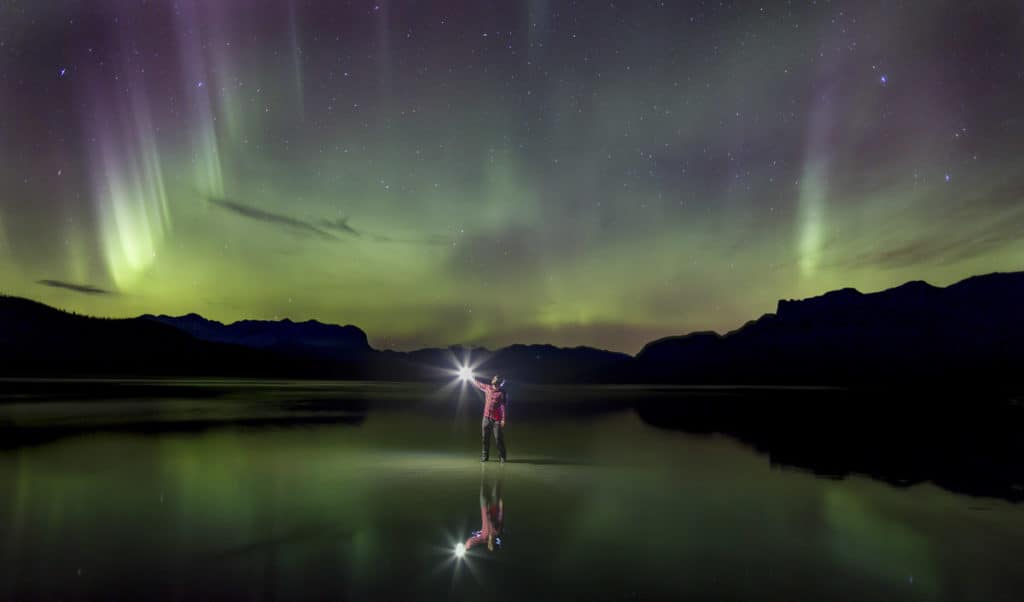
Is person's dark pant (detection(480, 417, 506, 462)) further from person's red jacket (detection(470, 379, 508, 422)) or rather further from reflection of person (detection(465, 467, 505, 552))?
reflection of person (detection(465, 467, 505, 552))

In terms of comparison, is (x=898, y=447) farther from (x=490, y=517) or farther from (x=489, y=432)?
(x=490, y=517)

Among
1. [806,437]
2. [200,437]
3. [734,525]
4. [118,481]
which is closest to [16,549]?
[118,481]

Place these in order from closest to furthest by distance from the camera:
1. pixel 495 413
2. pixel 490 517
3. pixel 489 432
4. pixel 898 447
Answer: pixel 490 517 < pixel 489 432 < pixel 495 413 < pixel 898 447

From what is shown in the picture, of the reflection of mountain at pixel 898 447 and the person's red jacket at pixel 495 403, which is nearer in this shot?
the reflection of mountain at pixel 898 447

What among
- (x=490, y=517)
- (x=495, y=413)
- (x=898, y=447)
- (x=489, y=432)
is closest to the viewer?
(x=490, y=517)

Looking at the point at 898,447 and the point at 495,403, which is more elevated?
the point at 495,403

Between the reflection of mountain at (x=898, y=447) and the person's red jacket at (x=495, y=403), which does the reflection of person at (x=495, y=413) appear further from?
the reflection of mountain at (x=898, y=447)

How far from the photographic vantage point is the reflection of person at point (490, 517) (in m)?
8.36

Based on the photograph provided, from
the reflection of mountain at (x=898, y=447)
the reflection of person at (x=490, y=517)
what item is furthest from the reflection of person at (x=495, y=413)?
the reflection of mountain at (x=898, y=447)

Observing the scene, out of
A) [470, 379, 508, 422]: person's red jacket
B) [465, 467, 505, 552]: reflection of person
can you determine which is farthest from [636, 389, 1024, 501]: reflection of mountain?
[465, 467, 505, 552]: reflection of person

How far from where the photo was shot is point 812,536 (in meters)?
8.91

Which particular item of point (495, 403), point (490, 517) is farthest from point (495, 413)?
point (490, 517)

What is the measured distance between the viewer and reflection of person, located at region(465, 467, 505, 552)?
8.36 m

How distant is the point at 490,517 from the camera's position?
975 cm
